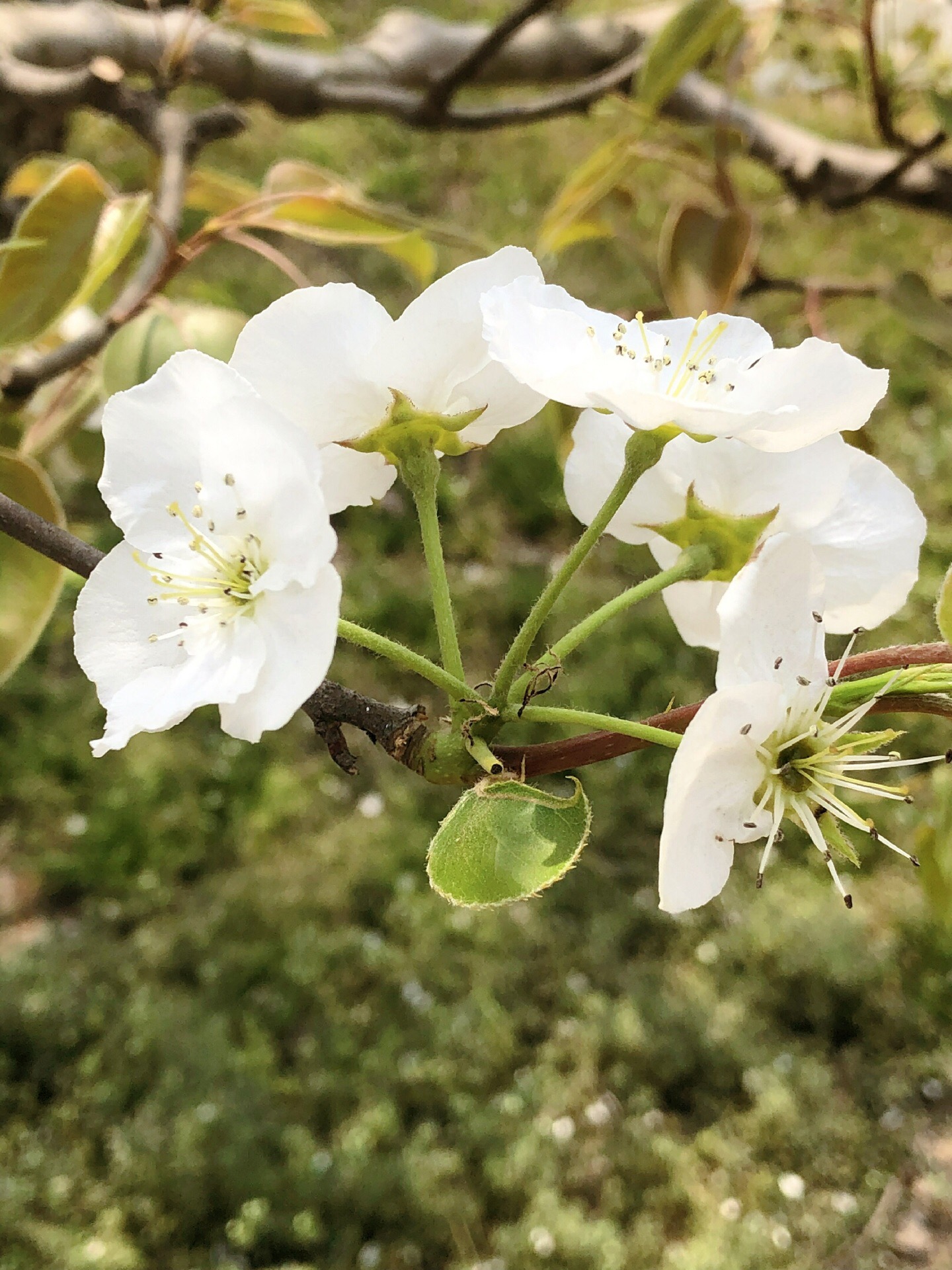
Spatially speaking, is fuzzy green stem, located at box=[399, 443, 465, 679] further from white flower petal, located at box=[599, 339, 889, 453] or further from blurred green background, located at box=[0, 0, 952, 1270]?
blurred green background, located at box=[0, 0, 952, 1270]

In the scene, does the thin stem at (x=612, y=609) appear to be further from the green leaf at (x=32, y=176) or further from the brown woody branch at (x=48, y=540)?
the green leaf at (x=32, y=176)

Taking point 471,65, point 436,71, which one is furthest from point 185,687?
point 436,71

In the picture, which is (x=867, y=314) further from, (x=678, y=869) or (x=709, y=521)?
(x=678, y=869)

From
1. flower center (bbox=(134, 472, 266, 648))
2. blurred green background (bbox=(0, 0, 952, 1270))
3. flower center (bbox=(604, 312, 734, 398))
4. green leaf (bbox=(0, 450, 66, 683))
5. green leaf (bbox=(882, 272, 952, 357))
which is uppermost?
flower center (bbox=(604, 312, 734, 398))

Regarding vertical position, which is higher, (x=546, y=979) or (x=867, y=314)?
(x=867, y=314)

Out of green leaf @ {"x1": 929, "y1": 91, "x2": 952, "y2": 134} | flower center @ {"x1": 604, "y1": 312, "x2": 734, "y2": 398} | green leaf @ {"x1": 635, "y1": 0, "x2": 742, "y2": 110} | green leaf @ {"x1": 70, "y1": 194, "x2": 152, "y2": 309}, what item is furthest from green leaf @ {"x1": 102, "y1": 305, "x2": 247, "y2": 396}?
green leaf @ {"x1": 929, "y1": 91, "x2": 952, "y2": 134}

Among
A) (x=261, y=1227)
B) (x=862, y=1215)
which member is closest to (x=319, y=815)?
(x=261, y=1227)
